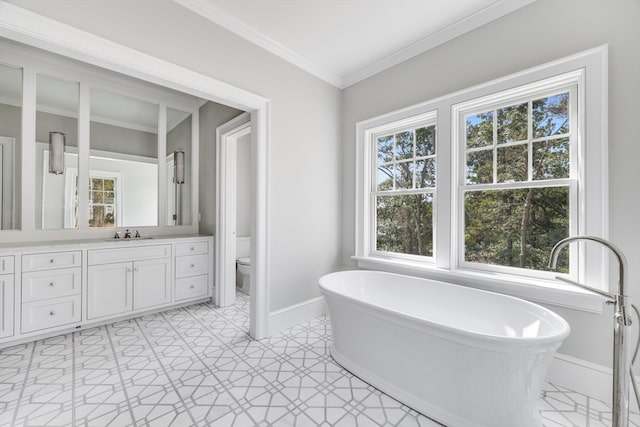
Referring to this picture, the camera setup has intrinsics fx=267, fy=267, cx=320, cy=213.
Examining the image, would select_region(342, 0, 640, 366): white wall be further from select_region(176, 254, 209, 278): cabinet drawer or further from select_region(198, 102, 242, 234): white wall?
select_region(176, 254, 209, 278): cabinet drawer

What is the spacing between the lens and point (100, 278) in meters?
2.59

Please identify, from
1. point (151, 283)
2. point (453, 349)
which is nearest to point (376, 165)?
point (453, 349)

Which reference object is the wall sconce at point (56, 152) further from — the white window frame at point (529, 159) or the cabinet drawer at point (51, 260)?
the white window frame at point (529, 159)

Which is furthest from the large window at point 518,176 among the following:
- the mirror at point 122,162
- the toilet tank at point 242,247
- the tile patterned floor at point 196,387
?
the mirror at point 122,162

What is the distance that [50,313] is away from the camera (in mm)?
2338

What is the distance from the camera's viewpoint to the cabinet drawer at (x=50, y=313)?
224 cm

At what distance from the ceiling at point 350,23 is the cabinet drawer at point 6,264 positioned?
2411mm

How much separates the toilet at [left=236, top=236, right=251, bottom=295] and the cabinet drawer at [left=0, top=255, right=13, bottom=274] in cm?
208

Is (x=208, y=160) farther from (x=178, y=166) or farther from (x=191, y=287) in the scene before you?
(x=191, y=287)

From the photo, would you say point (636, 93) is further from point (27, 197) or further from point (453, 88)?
point (27, 197)

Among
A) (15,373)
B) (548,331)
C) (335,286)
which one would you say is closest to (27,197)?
(15,373)

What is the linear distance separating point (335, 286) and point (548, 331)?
56.6 inches

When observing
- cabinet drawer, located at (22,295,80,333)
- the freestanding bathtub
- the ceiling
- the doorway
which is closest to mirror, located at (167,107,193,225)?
the doorway

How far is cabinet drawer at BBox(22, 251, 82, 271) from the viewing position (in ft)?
7.30
